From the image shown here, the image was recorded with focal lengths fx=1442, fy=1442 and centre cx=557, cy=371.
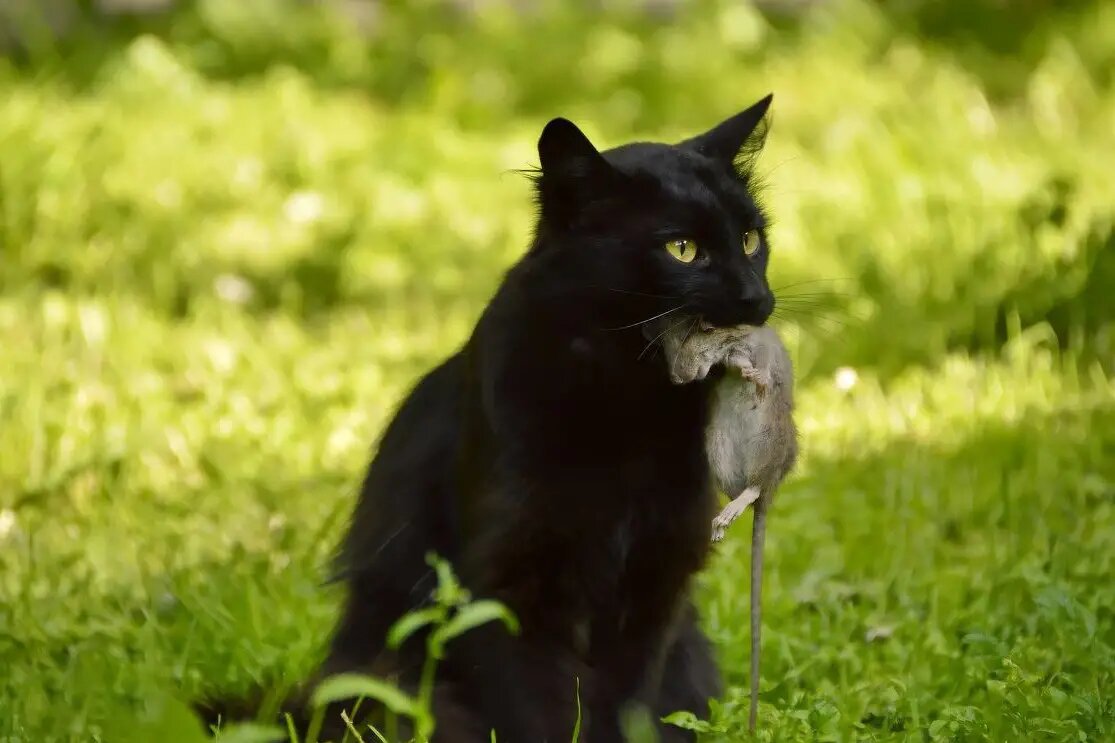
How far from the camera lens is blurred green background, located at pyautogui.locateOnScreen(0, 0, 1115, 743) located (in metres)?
2.99

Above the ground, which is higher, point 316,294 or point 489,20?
point 489,20

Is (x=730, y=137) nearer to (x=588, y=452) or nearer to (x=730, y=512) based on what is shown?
(x=588, y=452)

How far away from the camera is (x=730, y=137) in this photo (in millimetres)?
2719

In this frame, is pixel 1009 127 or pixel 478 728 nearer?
pixel 478 728

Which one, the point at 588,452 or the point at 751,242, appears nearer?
the point at 588,452

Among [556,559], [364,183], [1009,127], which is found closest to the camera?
[556,559]

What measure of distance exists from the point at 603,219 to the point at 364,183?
3923 mm

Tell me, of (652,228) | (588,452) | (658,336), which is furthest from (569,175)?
(588,452)

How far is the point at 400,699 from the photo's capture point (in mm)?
1682

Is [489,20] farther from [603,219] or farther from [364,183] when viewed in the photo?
[603,219]

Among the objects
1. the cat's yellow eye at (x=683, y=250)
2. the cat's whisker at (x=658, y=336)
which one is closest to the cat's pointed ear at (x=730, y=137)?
the cat's yellow eye at (x=683, y=250)

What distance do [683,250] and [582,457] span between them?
1.29 feet

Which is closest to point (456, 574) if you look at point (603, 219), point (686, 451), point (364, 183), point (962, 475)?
point (686, 451)

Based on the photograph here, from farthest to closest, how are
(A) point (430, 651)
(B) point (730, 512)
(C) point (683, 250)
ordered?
(C) point (683, 250) → (B) point (730, 512) → (A) point (430, 651)
